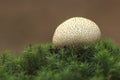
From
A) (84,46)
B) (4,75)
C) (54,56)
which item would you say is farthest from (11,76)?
(84,46)

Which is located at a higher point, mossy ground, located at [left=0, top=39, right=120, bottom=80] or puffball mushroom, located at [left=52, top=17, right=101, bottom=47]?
Result: puffball mushroom, located at [left=52, top=17, right=101, bottom=47]

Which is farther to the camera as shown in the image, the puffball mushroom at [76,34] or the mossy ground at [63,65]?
the puffball mushroom at [76,34]

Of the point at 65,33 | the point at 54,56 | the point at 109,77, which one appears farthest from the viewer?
the point at 65,33

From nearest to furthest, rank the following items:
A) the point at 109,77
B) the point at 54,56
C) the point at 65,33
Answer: the point at 109,77 → the point at 54,56 → the point at 65,33

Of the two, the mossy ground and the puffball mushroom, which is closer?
the mossy ground

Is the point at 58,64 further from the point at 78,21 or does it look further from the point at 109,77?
the point at 78,21

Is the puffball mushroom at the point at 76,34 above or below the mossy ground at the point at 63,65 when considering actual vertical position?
above
